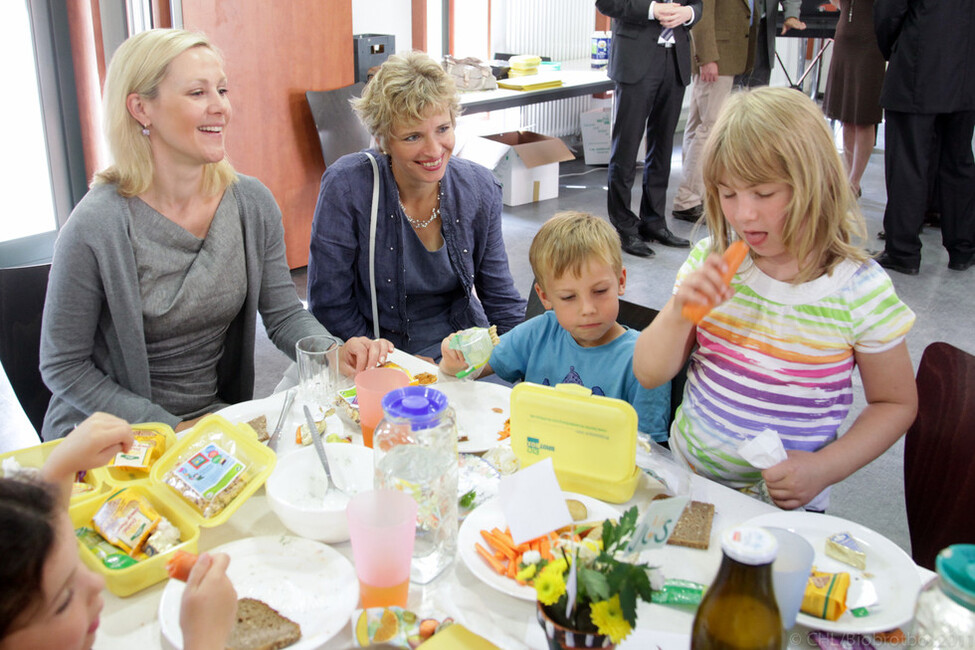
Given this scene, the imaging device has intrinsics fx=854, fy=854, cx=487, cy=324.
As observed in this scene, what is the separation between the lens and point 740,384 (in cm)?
155

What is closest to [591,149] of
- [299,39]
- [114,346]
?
[299,39]

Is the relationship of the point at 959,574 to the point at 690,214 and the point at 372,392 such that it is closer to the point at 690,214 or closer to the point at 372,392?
the point at 372,392

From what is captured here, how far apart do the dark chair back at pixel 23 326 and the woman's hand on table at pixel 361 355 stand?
71cm

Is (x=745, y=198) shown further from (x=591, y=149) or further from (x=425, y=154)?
(x=591, y=149)

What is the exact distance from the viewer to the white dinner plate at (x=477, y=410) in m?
1.50

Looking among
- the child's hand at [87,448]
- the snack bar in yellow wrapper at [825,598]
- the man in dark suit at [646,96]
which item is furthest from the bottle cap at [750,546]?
the man in dark suit at [646,96]

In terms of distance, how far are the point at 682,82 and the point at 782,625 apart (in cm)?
420

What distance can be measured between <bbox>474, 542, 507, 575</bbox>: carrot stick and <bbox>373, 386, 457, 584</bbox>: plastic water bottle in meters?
0.05

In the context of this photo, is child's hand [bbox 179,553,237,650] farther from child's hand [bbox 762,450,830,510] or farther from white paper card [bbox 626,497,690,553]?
child's hand [bbox 762,450,830,510]

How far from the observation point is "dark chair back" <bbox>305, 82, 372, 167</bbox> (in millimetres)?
4277

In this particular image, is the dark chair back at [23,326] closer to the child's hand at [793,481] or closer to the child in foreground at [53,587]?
the child in foreground at [53,587]

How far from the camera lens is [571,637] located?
875mm

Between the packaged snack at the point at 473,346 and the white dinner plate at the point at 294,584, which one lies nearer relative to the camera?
the white dinner plate at the point at 294,584

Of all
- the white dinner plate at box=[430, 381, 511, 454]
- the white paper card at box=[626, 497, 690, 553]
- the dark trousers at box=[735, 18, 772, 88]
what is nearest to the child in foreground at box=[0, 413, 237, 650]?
the white paper card at box=[626, 497, 690, 553]
